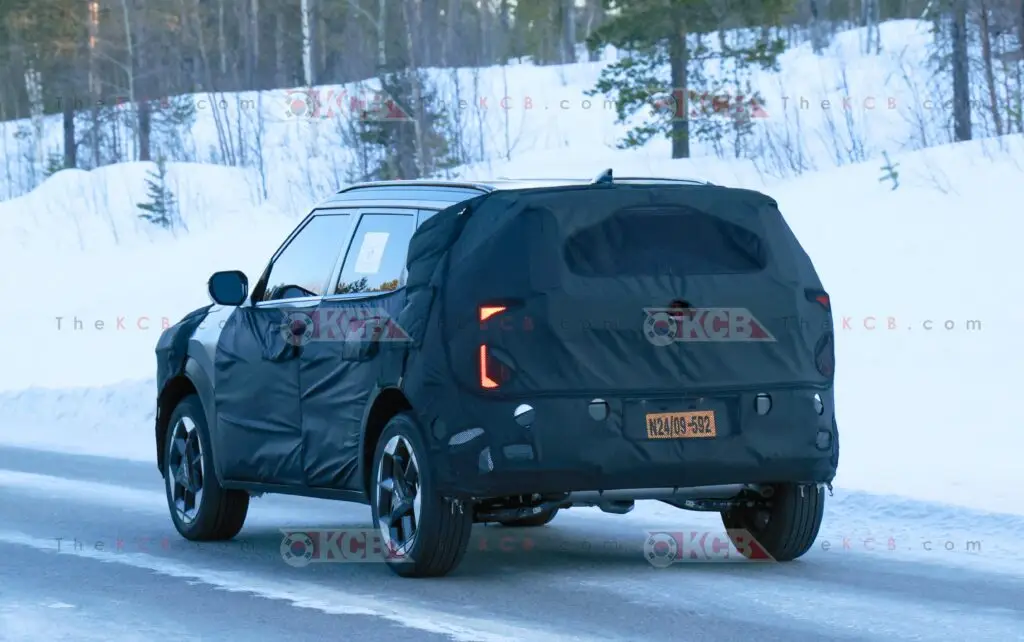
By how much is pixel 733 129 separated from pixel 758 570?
30255 mm

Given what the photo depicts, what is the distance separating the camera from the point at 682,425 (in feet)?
30.1

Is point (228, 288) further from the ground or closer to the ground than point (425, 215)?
closer to the ground

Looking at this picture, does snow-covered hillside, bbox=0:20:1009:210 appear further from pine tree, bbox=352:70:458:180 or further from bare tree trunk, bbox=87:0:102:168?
bare tree trunk, bbox=87:0:102:168

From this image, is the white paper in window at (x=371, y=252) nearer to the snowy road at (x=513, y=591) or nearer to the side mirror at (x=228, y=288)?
the side mirror at (x=228, y=288)

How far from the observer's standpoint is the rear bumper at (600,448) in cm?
898

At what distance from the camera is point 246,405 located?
1087 centimetres

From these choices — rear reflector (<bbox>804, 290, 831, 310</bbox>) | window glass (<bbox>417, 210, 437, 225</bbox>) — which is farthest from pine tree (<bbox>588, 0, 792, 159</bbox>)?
rear reflector (<bbox>804, 290, 831, 310</bbox>)

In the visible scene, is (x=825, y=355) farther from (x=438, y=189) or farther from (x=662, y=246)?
(x=438, y=189)

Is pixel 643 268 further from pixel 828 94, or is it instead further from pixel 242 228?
pixel 828 94

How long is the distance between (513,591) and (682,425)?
1.07 metres

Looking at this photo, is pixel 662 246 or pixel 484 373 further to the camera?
pixel 662 246

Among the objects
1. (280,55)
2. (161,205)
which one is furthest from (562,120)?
(280,55)

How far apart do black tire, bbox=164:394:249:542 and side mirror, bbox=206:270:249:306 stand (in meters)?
0.78

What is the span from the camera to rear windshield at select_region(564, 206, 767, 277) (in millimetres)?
9234
